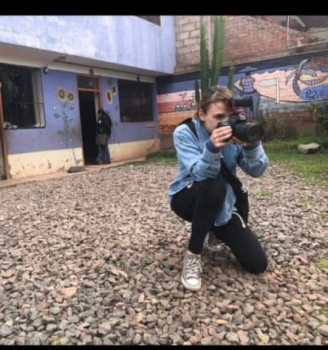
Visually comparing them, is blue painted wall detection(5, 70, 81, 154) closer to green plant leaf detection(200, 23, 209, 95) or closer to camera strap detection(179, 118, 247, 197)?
green plant leaf detection(200, 23, 209, 95)

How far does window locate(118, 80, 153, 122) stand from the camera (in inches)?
426

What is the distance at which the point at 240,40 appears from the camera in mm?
11031

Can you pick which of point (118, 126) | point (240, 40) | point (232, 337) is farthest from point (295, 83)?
point (232, 337)

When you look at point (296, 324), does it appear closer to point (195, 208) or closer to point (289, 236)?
point (195, 208)

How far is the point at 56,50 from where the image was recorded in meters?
7.61

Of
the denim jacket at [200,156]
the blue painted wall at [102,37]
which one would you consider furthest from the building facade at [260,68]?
the denim jacket at [200,156]

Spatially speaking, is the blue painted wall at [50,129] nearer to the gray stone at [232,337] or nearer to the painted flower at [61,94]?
the painted flower at [61,94]

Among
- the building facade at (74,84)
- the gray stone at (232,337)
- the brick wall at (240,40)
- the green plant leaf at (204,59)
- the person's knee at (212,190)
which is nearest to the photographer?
the gray stone at (232,337)

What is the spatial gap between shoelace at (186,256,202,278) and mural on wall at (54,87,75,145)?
7147 mm

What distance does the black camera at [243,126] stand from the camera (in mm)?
1940

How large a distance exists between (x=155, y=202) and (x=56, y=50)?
4.67 metres

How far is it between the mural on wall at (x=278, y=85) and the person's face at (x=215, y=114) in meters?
8.37

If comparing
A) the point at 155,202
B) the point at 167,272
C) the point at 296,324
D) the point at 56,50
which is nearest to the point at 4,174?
the point at 56,50

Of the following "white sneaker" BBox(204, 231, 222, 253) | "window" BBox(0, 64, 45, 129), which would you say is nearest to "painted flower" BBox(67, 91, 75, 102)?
"window" BBox(0, 64, 45, 129)
